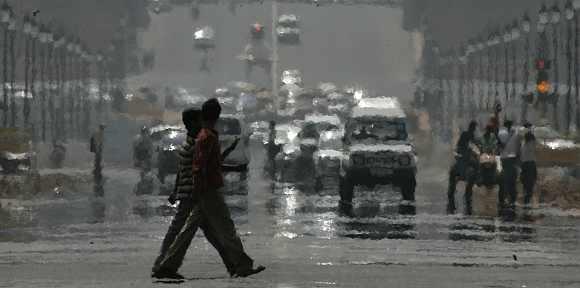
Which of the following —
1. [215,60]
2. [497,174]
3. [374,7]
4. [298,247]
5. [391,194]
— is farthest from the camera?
[374,7]

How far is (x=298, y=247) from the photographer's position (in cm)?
2525

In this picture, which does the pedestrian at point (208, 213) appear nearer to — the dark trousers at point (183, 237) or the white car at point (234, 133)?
the dark trousers at point (183, 237)

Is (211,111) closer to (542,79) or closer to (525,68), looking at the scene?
(542,79)

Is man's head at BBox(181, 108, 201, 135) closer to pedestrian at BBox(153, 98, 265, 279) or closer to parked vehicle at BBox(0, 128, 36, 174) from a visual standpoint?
pedestrian at BBox(153, 98, 265, 279)

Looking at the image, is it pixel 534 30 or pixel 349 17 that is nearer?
pixel 534 30

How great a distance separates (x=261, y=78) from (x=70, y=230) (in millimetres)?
146003

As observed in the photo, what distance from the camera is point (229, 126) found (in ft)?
155

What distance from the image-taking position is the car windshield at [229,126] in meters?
47.1

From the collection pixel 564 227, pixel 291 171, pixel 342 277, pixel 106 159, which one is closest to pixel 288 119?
pixel 106 159

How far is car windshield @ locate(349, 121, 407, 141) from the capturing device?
3959 cm

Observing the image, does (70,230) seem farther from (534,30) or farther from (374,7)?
(374,7)

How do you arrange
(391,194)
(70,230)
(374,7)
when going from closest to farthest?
(70,230) < (391,194) < (374,7)

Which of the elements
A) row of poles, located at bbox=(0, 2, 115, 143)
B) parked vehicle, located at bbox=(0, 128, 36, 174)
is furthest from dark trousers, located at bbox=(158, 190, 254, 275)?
row of poles, located at bbox=(0, 2, 115, 143)

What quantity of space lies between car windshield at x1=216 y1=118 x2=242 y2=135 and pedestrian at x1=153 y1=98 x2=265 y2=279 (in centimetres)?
2715
